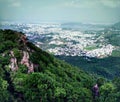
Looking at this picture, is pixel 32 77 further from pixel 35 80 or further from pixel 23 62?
pixel 23 62

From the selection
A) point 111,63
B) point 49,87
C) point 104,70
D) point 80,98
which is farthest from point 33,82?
point 111,63

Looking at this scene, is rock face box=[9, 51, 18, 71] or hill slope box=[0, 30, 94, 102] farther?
rock face box=[9, 51, 18, 71]

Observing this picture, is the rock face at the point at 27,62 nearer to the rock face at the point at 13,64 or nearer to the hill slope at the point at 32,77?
the hill slope at the point at 32,77

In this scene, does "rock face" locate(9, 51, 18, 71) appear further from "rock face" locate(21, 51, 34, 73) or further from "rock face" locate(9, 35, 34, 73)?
"rock face" locate(21, 51, 34, 73)

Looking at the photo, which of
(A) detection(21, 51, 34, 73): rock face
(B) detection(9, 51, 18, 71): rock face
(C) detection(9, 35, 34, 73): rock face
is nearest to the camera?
(B) detection(9, 51, 18, 71): rock face

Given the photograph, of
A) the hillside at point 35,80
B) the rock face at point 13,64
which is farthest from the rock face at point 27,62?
the rock face at point 13,64

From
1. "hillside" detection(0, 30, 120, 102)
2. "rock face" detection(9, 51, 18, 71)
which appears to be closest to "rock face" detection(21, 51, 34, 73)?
"hillside" detection(0, 30, 120, 102)

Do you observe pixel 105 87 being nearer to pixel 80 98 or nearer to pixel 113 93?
pixel 113 93

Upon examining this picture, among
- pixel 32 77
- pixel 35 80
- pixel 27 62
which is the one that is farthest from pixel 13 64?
pixel 35 80
